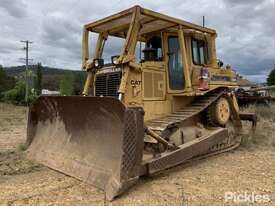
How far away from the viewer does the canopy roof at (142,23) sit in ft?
20.7

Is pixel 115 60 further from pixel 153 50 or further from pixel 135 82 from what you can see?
pixel 153 50

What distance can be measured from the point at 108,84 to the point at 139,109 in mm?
1667

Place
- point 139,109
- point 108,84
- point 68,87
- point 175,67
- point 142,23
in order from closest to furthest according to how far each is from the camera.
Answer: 1. point 139,109
2. point 108,84
3. point 142,23
4. point 175,67
5. point 68,87

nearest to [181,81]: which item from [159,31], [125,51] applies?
[159,31]

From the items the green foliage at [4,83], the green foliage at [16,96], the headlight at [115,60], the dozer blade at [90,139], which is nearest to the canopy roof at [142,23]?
the headlight at [115,60]

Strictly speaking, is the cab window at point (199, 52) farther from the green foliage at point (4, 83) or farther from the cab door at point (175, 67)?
the green foliage at point (4, 83)

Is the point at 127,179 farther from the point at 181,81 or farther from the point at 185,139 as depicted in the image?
the point at 181,81

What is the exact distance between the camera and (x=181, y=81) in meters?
7.15

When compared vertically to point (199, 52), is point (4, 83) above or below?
above

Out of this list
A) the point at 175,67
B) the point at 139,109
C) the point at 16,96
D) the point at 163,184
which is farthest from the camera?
the point at 16,96

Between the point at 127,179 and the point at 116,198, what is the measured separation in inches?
11.2

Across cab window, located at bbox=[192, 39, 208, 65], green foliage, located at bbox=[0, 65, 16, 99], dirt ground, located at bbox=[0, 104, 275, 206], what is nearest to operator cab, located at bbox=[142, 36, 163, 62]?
cab window, located at bbox=[192, 39, 208, 65]

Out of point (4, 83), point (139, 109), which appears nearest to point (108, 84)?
point (139, 109)

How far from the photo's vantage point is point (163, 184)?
526cm
